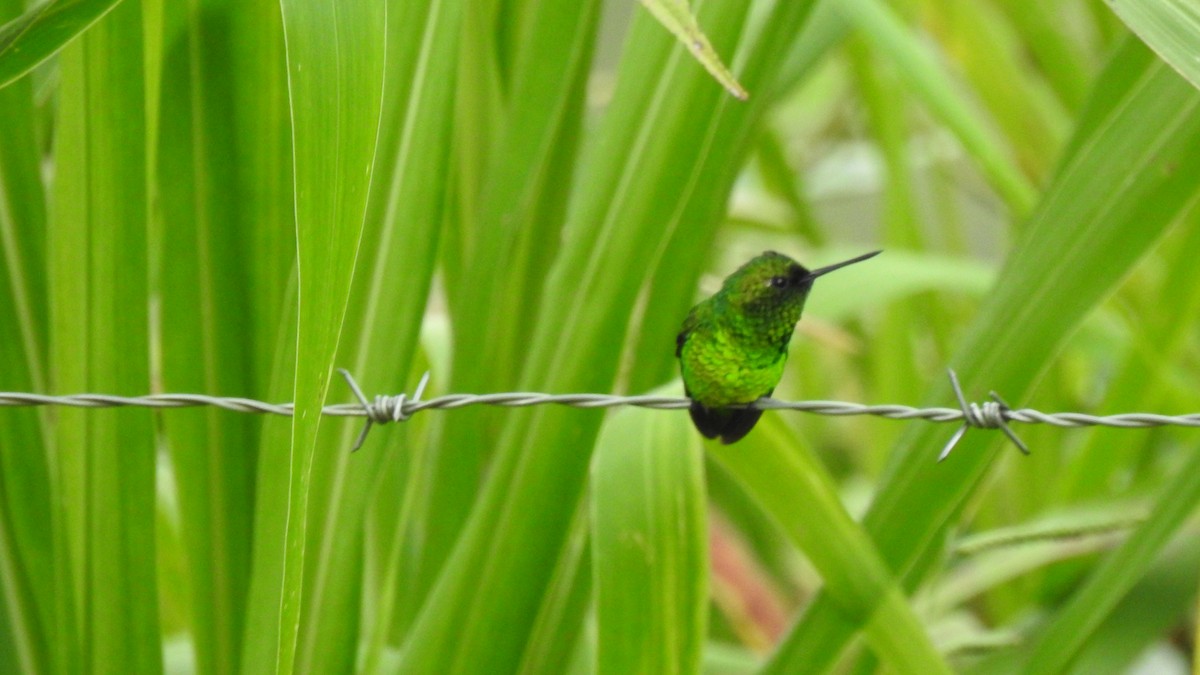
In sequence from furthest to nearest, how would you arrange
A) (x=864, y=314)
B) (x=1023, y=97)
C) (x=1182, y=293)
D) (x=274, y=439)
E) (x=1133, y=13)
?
(x=864, y=314)
(x=1023, y=97)
(x=1182, y=293)
(x=274, y=439)
(x=1133, y=13)

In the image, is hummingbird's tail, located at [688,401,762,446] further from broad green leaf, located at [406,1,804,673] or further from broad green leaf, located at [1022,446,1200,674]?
broad green leaf, located at [1022,446,1200,674]

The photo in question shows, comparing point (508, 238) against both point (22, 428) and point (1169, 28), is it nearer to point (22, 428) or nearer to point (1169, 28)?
point (22, 428)

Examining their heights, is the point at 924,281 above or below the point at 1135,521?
above

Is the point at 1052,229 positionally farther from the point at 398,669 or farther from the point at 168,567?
the point at 168,567

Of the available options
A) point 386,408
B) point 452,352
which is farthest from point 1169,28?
point 452,352

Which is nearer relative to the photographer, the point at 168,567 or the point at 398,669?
the point at 398,669

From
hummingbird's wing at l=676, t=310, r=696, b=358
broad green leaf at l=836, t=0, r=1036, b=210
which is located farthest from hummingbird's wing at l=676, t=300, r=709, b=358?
broad green leaf at l=836, t=0, r=1036, b=210

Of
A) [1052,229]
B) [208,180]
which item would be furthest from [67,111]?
[1052,229]
